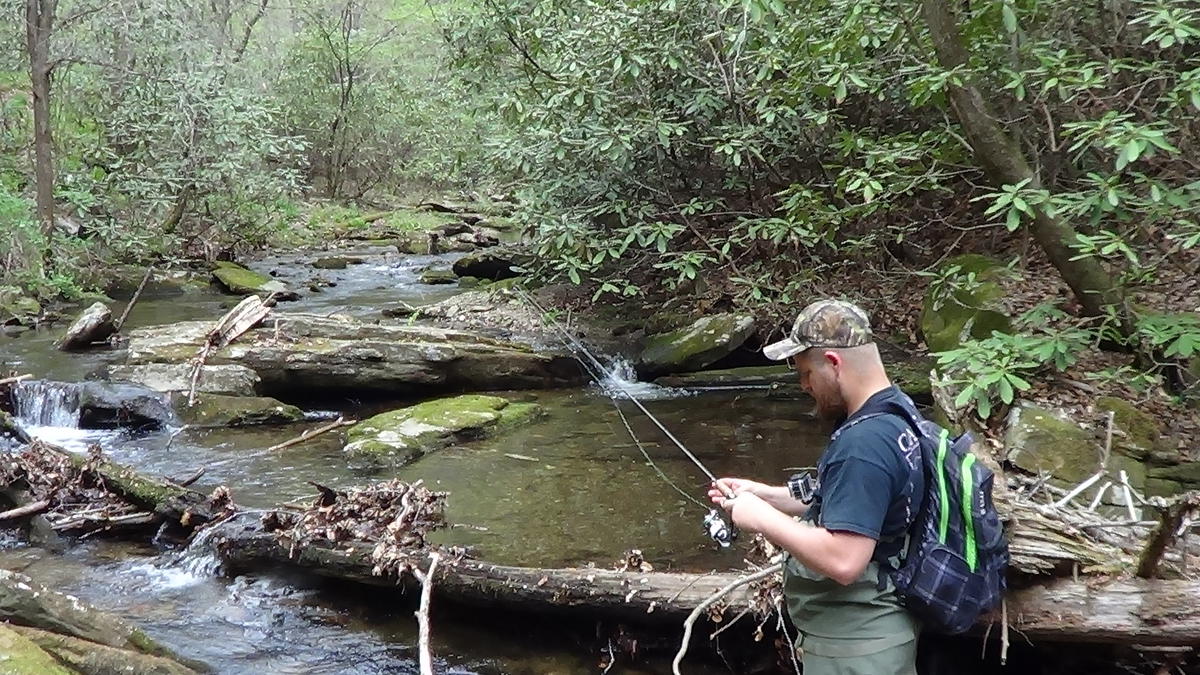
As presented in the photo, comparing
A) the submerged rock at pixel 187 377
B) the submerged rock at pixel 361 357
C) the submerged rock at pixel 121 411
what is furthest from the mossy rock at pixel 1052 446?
the submerged rock at pixel 121 411

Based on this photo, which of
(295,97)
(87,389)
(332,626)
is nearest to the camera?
(332,626)

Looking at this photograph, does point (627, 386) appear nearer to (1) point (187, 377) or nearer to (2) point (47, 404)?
(1) point (187, 377)

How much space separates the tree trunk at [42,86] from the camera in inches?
544

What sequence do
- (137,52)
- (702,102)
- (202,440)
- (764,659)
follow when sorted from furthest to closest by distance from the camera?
1. (137,52)
2. (702,102)
3. (202,440)
4. (764,659)

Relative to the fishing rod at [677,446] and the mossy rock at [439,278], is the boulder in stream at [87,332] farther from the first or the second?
the mossy rock at [439,278]

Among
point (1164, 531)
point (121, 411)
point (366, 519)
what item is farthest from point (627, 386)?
point (1164, 531)

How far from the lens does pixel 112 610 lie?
15.8 feet

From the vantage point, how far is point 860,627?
2.48 meters

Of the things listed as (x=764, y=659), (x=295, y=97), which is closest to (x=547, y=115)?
(x=764, y=659)

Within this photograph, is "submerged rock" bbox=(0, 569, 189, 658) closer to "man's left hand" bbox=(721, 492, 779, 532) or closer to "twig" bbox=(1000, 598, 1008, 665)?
"man's left hand" bbox=(721, 492, 779, 532)

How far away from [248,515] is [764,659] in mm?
3304

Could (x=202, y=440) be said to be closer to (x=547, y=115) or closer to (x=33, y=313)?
(x=547, y=115)

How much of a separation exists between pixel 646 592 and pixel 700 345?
648 cm

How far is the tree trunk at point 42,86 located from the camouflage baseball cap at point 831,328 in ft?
49.4
